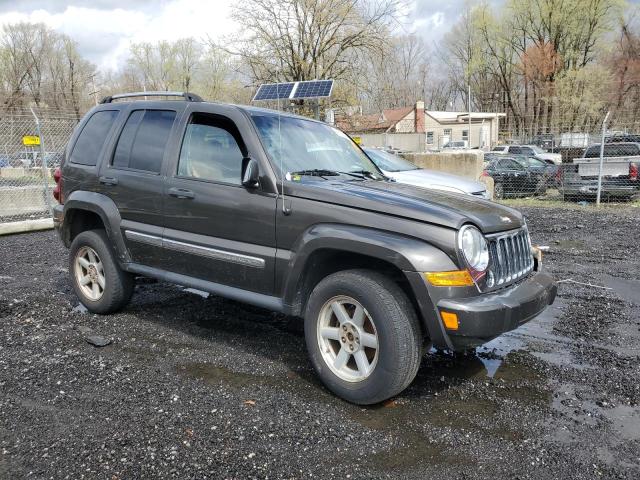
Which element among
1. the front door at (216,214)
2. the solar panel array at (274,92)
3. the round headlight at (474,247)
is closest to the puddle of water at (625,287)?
the round headlight at (474,247)

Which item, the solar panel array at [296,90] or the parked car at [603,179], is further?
the parked car at [603,179]

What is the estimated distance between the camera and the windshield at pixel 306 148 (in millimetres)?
3979

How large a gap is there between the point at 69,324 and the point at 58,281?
1.88 meters

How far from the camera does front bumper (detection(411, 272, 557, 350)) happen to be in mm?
3018

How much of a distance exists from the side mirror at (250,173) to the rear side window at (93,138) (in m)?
1.92

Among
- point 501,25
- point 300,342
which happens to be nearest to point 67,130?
point 300,342

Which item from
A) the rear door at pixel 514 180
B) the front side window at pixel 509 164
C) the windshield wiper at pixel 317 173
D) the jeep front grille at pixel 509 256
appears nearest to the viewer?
the jeep front grille at pixel 509 256

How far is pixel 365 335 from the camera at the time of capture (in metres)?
3.32

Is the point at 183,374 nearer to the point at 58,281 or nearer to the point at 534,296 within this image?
the point at 534,296

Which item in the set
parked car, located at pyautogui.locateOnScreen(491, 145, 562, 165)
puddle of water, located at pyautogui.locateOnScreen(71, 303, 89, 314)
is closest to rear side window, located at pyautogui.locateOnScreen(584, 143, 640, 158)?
parked car, located at pyautogui.locateOnScreen(491, 145, 562, 165)

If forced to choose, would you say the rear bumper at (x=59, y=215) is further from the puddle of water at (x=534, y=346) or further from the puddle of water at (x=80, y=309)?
the puddle of water at (x=534, y=346)

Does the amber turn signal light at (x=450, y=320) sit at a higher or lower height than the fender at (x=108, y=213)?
lower

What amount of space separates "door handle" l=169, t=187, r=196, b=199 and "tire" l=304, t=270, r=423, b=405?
1323mm

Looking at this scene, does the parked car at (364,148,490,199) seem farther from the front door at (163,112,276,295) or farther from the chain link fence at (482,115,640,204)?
the chain link fence at (482,115,640,204)
